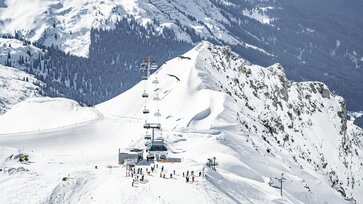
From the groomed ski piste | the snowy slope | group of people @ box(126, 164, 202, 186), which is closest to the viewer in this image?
the groomed ski piste

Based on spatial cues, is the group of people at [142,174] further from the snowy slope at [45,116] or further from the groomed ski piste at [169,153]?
the snowy slope at [45,116]

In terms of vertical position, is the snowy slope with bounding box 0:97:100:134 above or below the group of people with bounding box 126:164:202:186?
above

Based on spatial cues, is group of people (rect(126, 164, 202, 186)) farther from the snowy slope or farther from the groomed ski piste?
the snowy slope

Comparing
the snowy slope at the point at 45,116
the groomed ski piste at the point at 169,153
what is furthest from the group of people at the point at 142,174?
the snowy slope at the point at 45,116

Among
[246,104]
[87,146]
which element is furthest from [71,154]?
[246,104]

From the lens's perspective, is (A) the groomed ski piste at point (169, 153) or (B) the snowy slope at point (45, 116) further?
(B) the snowy slope at point (45, 116)

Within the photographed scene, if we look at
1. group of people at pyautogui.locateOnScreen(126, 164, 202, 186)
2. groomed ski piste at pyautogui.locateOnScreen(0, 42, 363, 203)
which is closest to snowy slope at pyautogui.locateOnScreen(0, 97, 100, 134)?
groomed ski piste at pyautogui.locateOnScreen(0, 42, 363, 203)

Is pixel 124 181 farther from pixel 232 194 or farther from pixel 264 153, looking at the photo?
pixel 264 153

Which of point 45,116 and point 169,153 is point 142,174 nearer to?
point 169,153

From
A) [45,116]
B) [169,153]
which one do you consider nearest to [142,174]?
Answer: [169,153]
